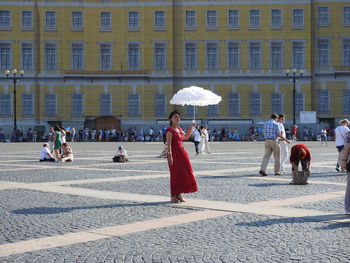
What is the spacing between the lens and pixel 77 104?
5253cm

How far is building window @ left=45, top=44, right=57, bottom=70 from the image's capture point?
52.1 meters

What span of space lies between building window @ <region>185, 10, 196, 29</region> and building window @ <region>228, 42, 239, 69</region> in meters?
3.52

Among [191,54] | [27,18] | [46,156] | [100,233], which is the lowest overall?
[100,233]

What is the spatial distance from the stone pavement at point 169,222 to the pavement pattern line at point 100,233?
1cm

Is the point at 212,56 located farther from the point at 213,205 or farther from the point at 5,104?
the point at 213,205

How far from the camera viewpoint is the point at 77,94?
5256 centimetres

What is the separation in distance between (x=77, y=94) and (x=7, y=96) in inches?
229

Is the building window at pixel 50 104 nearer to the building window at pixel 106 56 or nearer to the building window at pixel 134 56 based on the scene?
the building window at pixel 106 56

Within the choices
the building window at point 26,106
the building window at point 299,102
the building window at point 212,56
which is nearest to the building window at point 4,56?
the building window at point 26,106

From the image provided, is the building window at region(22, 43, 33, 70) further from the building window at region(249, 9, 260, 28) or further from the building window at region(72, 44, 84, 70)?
the building window at region(249, 9, 260, 28)

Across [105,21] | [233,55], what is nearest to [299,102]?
[233,55]

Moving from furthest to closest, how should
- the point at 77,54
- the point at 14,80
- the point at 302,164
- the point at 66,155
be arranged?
the point at 77,54 < the point at 14,80 < the point at 66,155 < the point at 302,164

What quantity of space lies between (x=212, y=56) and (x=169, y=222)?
4474 centimetres

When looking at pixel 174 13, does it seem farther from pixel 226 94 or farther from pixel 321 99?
pixel 321 99
